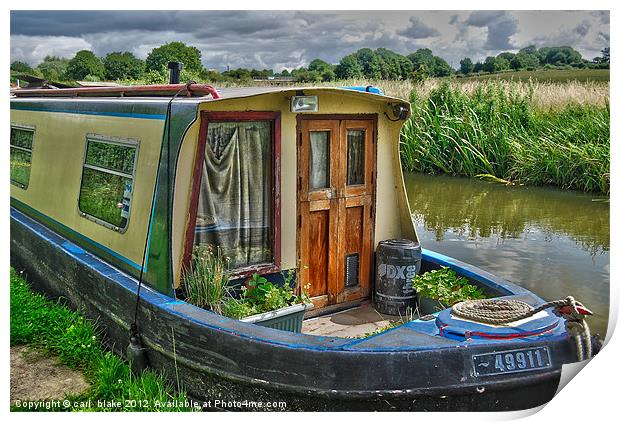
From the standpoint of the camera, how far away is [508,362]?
12.6 ft

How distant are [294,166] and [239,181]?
0.48 metres

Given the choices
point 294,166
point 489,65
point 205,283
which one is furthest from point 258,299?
point 489,65

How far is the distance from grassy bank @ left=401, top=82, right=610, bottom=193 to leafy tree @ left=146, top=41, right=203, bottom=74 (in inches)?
342

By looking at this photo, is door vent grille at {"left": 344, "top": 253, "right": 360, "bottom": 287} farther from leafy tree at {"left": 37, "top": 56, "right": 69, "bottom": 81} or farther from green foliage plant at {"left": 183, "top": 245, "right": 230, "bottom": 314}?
leafy tree at {"left": 37, "top": 56, "right": 69, "bottom": 81}

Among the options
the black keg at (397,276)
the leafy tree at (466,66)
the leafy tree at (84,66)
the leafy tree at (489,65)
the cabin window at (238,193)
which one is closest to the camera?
the cabin window at (238,193)

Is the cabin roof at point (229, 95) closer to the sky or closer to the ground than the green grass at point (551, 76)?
closer to the ground

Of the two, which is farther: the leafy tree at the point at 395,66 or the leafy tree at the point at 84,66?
the leafy tree at the point at 84,66

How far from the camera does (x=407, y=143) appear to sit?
14984 millimetres

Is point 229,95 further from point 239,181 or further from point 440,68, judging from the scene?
point 440,68

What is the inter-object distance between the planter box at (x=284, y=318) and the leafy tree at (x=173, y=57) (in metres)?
16.7

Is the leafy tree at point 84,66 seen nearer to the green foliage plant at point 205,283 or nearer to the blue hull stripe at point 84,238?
the blue hull stripe at point 84,238

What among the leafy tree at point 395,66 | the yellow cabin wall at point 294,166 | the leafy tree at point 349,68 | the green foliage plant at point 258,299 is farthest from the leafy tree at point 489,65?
the green foliage plant at point 258,299

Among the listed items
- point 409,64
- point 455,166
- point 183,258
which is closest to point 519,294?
point 183,258

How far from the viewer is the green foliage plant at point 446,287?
5078 millimetres
